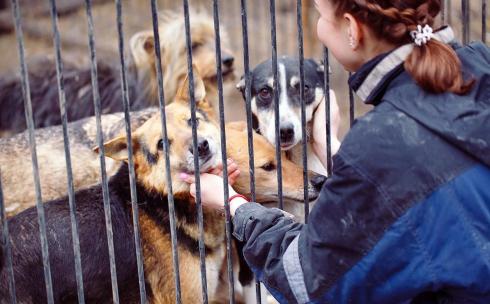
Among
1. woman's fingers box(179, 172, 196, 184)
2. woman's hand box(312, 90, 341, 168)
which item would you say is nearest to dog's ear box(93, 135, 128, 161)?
woman's fingers box(179, 172, 196, 184)

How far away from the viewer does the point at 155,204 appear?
3.73 meters

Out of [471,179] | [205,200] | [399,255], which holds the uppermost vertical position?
[471,179]

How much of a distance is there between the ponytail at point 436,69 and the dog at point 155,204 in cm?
151

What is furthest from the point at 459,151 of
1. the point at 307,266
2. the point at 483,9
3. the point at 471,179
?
the point at 483,9

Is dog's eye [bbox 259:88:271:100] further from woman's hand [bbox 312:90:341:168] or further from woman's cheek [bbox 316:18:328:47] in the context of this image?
woman's cheek [bbox 316:18:328:47]

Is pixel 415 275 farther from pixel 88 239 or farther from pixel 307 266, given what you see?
pixel 88 239

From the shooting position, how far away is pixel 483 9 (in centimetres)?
323

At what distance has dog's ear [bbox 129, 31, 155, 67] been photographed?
633 cm

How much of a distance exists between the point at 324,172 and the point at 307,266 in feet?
6.93

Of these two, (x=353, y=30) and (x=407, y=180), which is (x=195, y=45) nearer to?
(x=353, y=30)

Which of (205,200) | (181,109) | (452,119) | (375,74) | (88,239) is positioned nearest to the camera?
(452,119)

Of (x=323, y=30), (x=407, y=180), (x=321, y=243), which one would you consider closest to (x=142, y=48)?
(x=323, y=30)

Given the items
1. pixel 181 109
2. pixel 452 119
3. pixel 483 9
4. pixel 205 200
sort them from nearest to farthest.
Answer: pixel 452 119 < pixel 205 200 < pixel 483 9 < pixel 181 109

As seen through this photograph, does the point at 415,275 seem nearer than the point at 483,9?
Yes
